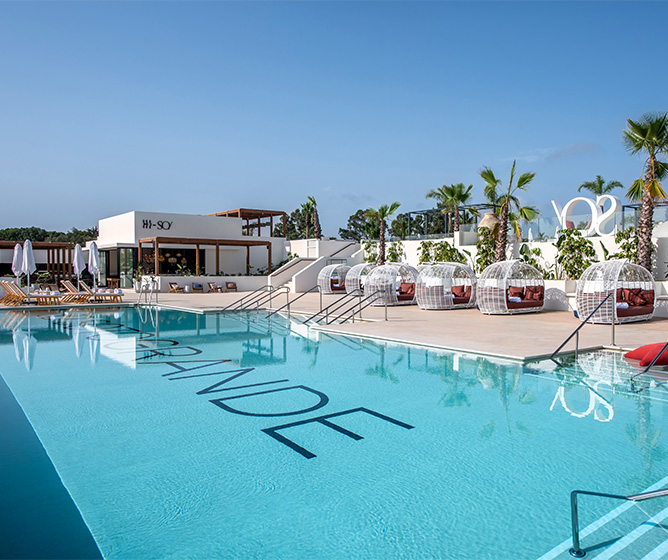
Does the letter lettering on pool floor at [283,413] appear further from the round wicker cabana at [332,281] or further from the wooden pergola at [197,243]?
the wooden pergola at [197,243]

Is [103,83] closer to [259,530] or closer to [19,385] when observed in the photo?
[19,385]

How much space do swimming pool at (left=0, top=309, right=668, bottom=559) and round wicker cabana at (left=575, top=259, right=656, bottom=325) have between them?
4989 mm

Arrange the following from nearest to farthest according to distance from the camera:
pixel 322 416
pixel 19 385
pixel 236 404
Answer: pixel 322 416 → pixel 236 404 → pixel 19 385

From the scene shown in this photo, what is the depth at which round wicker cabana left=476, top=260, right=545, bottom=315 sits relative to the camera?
52.7ft

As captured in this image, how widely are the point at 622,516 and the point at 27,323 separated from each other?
16583mm

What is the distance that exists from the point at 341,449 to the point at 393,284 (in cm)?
1445

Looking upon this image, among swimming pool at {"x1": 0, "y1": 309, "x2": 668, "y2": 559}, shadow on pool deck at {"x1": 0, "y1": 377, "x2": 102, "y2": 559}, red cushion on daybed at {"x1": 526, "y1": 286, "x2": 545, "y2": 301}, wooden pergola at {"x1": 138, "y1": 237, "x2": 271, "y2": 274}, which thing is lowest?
swimming pool at {"x1": 0, "y1": 309, "x2": 668, "y2": 559}

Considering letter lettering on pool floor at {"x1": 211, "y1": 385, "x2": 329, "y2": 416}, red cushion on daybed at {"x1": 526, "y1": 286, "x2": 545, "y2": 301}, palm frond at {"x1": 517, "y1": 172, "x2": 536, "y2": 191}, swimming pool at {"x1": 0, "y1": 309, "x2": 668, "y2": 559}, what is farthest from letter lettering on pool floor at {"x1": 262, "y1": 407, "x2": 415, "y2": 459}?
palm frond at {"x1": 517, "y1": 172, "x2": 536, "y2": 191}

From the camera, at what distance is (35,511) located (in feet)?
12.6

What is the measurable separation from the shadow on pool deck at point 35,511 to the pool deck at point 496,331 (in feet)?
23.3

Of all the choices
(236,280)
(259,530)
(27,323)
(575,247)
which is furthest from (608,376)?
(236,280)

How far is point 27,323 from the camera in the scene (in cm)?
1580

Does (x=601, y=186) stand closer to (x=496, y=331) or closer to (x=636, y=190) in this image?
(x=636, y=190)

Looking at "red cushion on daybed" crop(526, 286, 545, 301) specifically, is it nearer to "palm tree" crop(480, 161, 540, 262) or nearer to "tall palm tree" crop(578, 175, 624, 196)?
"palm tree" crop(480, 161, 540, 262)
